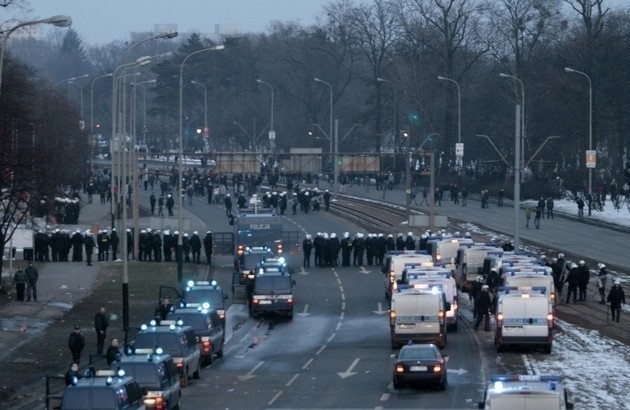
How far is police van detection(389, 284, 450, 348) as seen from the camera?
3856 centimetres

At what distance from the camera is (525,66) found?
4363 inches

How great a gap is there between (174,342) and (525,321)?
399 inches

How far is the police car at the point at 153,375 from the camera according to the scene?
91.6 feet

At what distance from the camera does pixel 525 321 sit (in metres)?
37.3

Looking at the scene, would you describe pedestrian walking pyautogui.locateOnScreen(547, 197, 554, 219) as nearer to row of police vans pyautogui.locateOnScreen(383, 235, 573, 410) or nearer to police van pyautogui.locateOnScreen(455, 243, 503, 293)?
police van pyautogui.locateOnScreen(455, 243, 503, 293)

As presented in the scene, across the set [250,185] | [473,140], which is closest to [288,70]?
[473,140]

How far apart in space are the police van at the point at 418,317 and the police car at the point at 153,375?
1074 centimetres

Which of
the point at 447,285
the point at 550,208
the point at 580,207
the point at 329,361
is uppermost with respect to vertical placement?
the point at 580,207

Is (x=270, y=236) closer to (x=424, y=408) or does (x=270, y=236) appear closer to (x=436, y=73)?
(x=424, y=408)

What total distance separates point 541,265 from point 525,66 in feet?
215

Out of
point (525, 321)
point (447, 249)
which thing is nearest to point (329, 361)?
point (525, 321)

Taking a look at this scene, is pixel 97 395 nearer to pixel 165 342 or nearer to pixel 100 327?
pixel 165 342

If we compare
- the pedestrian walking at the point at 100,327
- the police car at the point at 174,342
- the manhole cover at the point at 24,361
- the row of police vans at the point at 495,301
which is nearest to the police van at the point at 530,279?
the row of police vans at the point at 495,301

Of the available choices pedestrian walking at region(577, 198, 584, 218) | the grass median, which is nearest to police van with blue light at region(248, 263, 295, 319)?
the grass median
